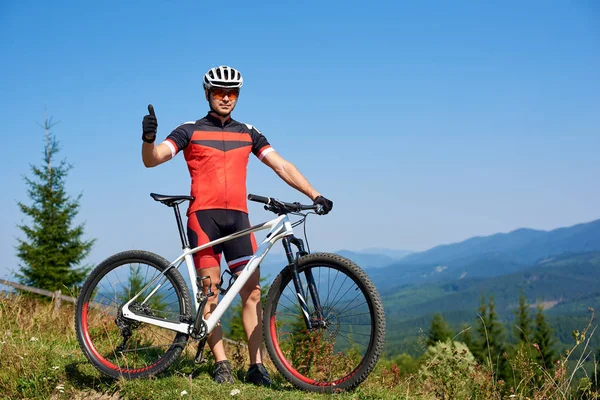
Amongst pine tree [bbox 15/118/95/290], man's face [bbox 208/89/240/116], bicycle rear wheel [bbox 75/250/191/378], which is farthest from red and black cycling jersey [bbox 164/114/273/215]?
pine tree [bbox 15/118/95/290]

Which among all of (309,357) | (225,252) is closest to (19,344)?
(225,252)

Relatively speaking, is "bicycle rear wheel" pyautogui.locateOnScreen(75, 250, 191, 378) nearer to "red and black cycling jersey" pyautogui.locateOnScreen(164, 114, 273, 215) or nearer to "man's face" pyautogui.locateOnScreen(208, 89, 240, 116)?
"red and black cycling jersey" pyautogui.locateOnScreen(164, 114, 273, 215)

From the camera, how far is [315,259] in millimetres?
4566

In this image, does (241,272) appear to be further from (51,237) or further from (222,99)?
(51,237)

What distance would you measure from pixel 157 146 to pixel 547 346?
6813 cm

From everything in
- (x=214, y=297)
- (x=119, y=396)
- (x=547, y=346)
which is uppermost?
(x=214, y=297)

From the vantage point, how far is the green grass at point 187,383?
15.1 ft

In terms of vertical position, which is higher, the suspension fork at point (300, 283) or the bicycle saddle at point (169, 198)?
the bicycle saddle at point (169, 198)

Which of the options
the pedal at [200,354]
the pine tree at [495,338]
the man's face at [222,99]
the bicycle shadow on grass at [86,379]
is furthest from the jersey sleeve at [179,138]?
the pine tree at [495,338]

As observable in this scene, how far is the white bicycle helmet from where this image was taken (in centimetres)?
506

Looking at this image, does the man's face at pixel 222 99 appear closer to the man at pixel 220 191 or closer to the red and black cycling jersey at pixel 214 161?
the man at pixel 220 191

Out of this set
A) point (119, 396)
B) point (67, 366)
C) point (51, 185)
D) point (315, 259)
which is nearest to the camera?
point (315, 259)

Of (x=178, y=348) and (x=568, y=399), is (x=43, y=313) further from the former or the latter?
(x=568, y=399)

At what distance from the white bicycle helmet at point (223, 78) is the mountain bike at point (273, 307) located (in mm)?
1061
